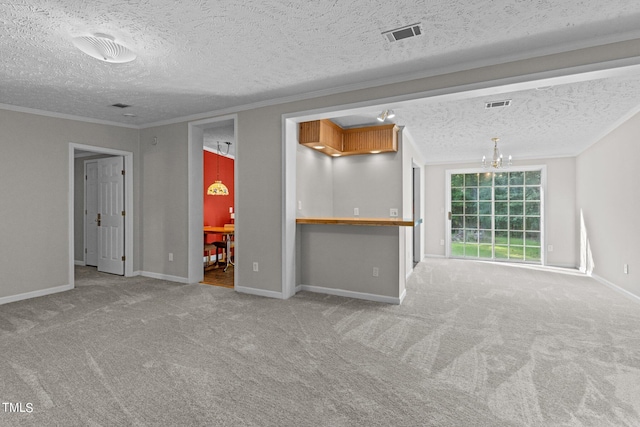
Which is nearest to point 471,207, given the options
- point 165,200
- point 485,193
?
point 485,193

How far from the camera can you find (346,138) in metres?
5.38

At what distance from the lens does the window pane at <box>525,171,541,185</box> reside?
299 inches

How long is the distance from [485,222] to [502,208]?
50 centimetres

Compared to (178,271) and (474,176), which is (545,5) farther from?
(474,176)

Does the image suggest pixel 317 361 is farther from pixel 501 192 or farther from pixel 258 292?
pixel 501 192

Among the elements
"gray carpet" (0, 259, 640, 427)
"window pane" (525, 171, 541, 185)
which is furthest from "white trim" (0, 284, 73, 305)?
"window pane" (525, 171, 541, 185)

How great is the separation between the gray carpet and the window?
3.61 m

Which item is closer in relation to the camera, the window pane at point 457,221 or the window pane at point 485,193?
the window pane at point 485,193

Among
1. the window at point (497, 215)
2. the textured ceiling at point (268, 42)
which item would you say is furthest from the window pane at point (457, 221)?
the textured ceiling at point (268, 42)

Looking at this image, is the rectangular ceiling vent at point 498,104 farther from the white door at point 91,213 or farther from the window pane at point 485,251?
the white door at point 91,213

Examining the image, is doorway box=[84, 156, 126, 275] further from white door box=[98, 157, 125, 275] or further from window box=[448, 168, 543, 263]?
window box=[448, 168, 543, 263]

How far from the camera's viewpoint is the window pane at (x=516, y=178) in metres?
7.77

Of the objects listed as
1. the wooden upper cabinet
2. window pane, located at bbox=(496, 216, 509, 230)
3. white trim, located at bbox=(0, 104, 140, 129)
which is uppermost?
white trim, located at bbox=(0, 104, 140, 129)

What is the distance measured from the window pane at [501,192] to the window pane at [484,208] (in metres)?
0.27
